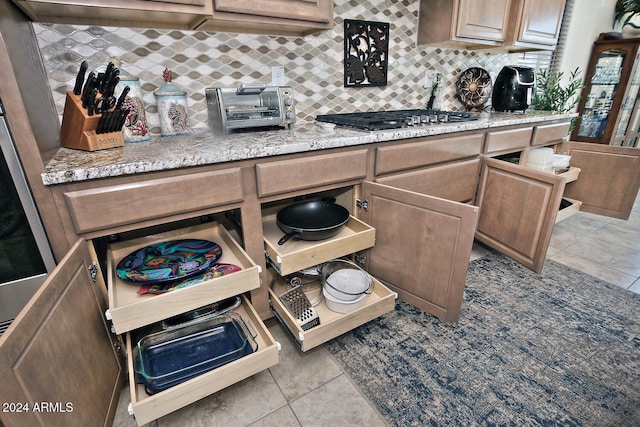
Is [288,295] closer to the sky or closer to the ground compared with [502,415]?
closer to the sky

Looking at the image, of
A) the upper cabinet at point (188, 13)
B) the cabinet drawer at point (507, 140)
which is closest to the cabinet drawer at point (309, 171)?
the upper cabinet at point (188, 13)

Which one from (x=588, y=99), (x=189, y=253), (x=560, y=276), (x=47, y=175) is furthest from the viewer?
(x=588, y=99)

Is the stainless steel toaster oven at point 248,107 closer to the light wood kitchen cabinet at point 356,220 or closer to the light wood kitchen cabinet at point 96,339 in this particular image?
the light wood kitchen cabinet at point 356,220

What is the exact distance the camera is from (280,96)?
5.24ft

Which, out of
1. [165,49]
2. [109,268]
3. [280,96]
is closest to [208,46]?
[165,49]

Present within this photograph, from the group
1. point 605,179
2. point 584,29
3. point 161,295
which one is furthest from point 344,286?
point 584,29

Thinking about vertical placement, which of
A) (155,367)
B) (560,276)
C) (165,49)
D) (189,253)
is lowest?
(560,276)

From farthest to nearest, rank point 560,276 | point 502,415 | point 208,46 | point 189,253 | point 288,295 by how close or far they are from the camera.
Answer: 1. point 560,276
2. point 208,46
3. point 288,295
4. point 189,253
5. point 502,415

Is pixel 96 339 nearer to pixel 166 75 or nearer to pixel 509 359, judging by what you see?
pixel 166 75

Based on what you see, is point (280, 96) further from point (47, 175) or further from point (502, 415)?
point (502, 415)

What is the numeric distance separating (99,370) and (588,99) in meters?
5.04

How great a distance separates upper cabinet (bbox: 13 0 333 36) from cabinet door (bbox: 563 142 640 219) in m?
2.29

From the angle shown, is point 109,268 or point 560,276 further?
point 560,276

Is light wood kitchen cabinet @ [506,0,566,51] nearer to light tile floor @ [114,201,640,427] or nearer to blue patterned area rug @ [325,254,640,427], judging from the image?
blue patterned area rug @ [325,254,640,427]
